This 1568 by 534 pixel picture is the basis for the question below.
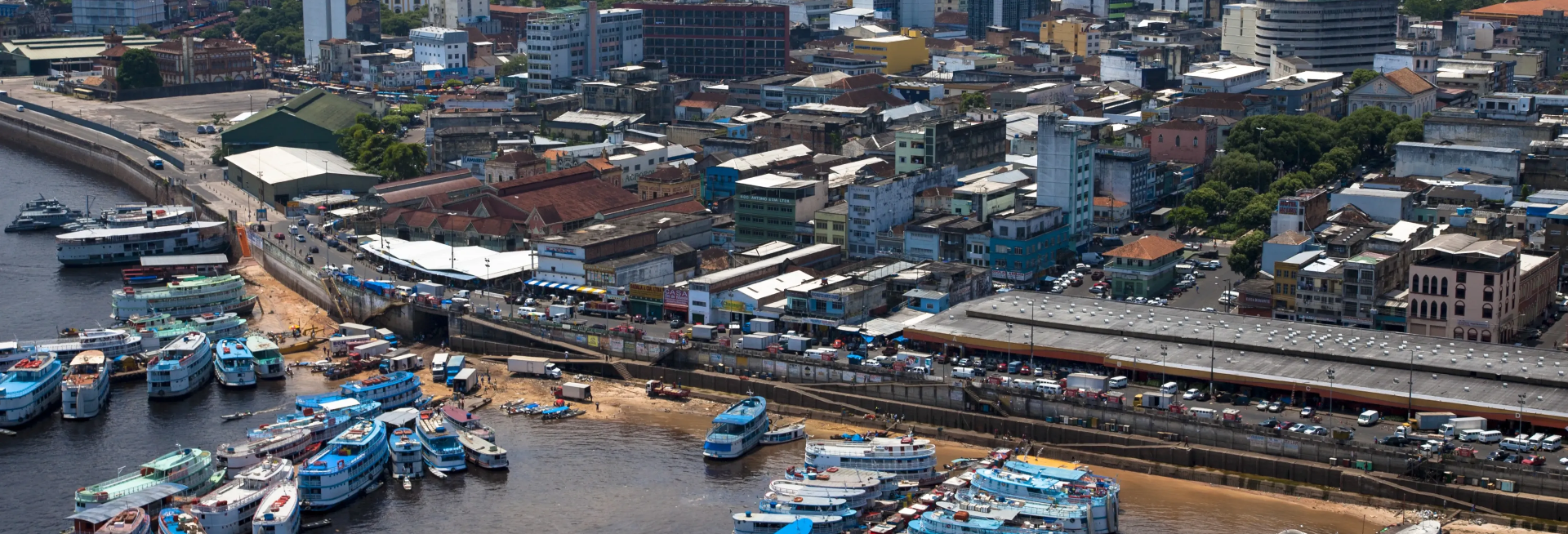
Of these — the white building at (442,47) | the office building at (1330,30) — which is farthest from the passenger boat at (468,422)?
the white building at (442,47)

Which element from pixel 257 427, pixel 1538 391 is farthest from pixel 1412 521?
pixel 257 427

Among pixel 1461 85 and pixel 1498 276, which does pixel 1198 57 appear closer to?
pixel 1461 85

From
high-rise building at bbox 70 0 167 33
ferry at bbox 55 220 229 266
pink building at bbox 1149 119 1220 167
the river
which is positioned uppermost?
high-rise building at bbox 70 0 167 33

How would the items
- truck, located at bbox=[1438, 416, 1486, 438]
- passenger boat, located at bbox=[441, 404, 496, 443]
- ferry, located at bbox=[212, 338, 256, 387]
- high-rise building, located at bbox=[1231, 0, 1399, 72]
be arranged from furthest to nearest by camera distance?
1. high-rise building, located at bbox=[1231, 0, 1399, 72]
2. ferry, located at bbox=[212, 338, 256, 387]
3. passenger boat, located at bbox=[441, 404, 496, 443]
4. truck, located at bbox=[1438, 416, 1486, 438]

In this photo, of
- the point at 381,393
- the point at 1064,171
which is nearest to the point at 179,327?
the point at 381,393

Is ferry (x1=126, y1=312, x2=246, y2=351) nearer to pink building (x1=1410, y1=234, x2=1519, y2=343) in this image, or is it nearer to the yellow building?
pink building (x1=1410, y1=234, x2=1519, y2=343)

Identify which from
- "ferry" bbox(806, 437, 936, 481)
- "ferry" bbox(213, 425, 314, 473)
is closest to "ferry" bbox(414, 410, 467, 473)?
"ferry" bbox(213, 425, 314, 473)
